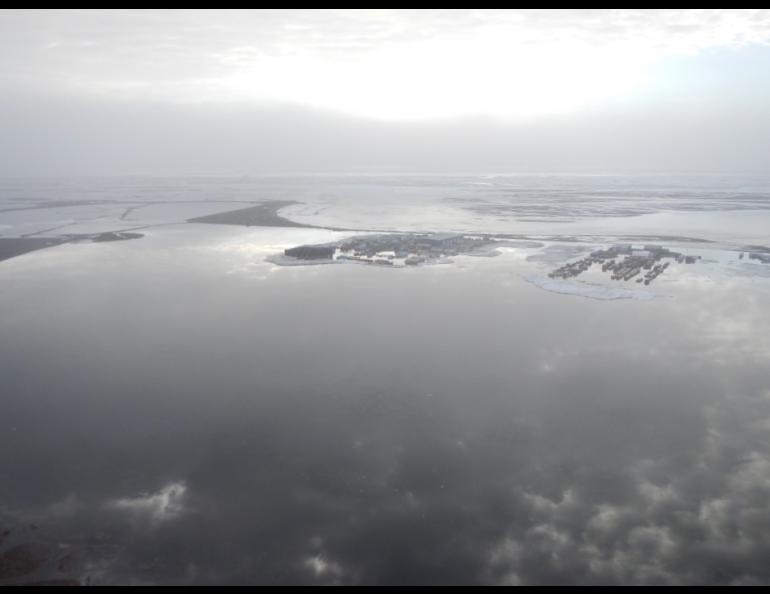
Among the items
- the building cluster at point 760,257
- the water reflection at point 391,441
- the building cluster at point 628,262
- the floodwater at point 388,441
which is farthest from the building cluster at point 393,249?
the building cluster at point 760,257

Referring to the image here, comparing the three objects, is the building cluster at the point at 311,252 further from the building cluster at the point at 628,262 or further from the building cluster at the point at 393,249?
the building cluster at the point at 628,262

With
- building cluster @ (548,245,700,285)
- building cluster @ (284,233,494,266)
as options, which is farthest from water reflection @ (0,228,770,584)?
building cluster @ (284,233,494,266)

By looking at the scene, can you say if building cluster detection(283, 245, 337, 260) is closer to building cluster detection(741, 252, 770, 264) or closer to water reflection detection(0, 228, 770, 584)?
water reflection detection(0, 228, 770, 584)

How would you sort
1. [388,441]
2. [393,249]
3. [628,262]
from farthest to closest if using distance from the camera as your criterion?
[393,249] → [628,262] → [388,441]

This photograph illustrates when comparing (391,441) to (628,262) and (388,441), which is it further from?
(628,262)

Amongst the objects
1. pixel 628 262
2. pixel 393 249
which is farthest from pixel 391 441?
pixel 393 249

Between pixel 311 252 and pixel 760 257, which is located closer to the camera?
pixel 760 257

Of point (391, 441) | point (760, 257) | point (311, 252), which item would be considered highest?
point (311, 252)

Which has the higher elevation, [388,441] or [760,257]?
[760,257]
